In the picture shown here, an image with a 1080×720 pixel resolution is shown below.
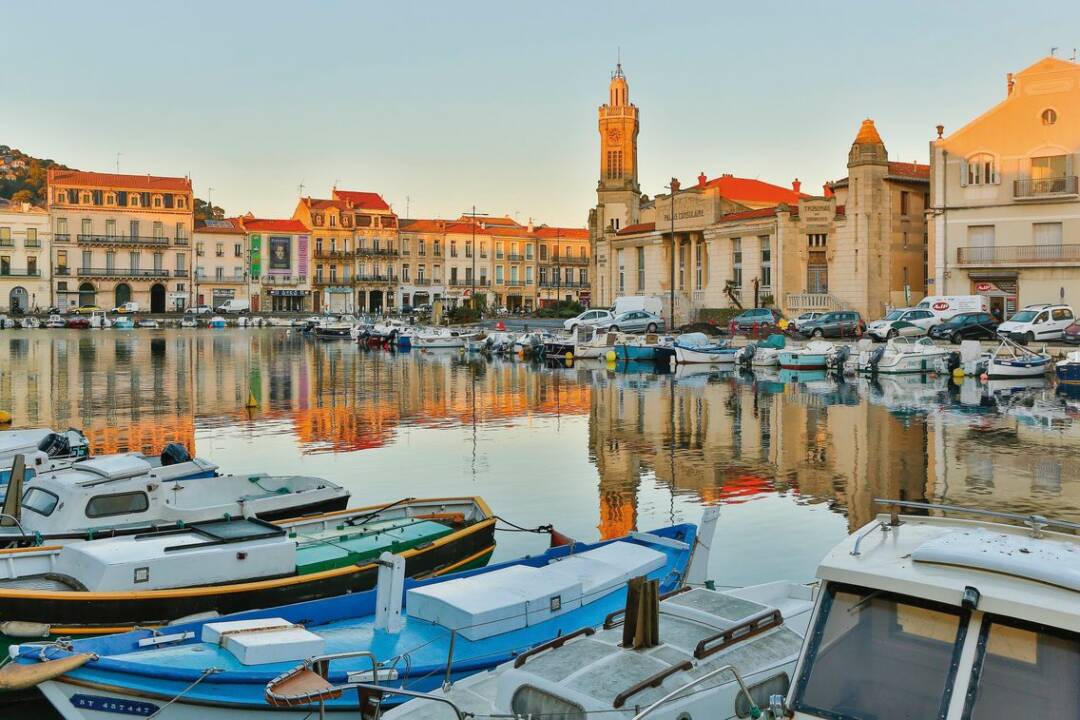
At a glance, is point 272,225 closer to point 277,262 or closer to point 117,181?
point 277,262

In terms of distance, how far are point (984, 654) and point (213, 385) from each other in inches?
1585

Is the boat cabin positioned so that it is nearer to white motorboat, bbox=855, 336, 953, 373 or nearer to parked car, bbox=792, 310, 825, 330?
white motorboat, bbox=855, 336, 953, 373

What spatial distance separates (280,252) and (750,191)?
5885cm

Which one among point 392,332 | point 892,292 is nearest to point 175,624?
point 892,292

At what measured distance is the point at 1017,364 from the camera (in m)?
41.8

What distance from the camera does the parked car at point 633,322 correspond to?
6256 centimetres

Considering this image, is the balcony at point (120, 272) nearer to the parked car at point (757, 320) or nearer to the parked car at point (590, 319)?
the parked car at point (590, 319)

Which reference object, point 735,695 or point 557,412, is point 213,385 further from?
point 735,695

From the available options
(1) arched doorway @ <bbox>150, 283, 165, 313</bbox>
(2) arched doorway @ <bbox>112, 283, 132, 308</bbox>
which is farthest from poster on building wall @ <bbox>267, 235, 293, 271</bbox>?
(2) arched doorway @ <bbox>112, 283, 132, 308</bbox>

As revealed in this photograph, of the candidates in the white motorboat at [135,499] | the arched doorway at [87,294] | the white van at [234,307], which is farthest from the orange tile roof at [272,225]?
the white motorboat at [135,499]

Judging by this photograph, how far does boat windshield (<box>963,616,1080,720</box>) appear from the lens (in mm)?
4973

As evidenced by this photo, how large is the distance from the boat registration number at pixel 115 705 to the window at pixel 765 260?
60499mm

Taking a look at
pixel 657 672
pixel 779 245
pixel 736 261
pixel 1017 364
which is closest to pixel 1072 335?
pixel 1017 364

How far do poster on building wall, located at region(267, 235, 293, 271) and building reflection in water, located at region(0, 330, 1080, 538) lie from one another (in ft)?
200
